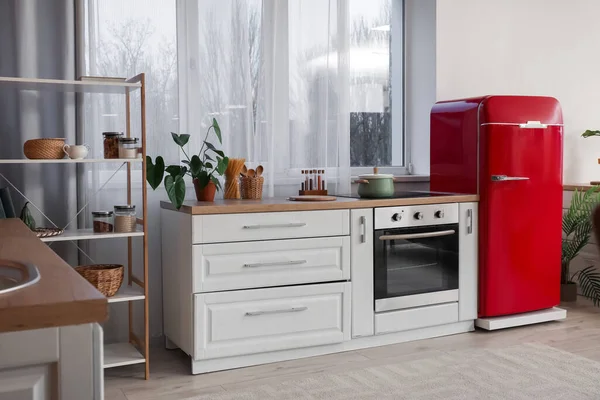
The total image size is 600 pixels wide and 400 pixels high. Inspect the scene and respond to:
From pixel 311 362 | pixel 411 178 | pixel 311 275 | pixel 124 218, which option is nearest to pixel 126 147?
pixel 124 218

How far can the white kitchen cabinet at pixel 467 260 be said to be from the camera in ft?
12.7

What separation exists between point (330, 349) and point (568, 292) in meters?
1.99

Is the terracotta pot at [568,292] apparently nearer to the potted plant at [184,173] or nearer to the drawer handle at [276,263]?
the drawer handle at [276,263]

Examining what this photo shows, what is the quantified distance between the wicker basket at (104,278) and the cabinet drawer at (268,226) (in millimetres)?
374

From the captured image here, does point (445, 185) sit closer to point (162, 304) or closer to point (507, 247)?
point (507, 247)

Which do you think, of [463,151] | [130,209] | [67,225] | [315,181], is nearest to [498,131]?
[463,151]

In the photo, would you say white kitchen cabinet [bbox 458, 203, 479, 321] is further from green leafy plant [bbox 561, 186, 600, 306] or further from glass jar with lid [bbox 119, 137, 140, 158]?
glass jar with lid [bbox 119, 137, 140, 158]

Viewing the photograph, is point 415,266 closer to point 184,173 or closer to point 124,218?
point 184,173

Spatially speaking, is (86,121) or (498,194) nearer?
(86,121)

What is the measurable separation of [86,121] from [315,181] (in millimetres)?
1236

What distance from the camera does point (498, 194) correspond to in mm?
3863

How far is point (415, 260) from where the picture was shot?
3709mm

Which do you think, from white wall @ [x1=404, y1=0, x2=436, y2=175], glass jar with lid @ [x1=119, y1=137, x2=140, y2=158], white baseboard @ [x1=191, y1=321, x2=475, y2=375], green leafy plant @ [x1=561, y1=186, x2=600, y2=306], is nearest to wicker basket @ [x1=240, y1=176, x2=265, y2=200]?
glass jar with lid @ [x1=119, y1=137, x2=140, y2=158]

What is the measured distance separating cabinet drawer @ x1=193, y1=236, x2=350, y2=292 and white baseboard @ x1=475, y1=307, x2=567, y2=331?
36.8 inches
